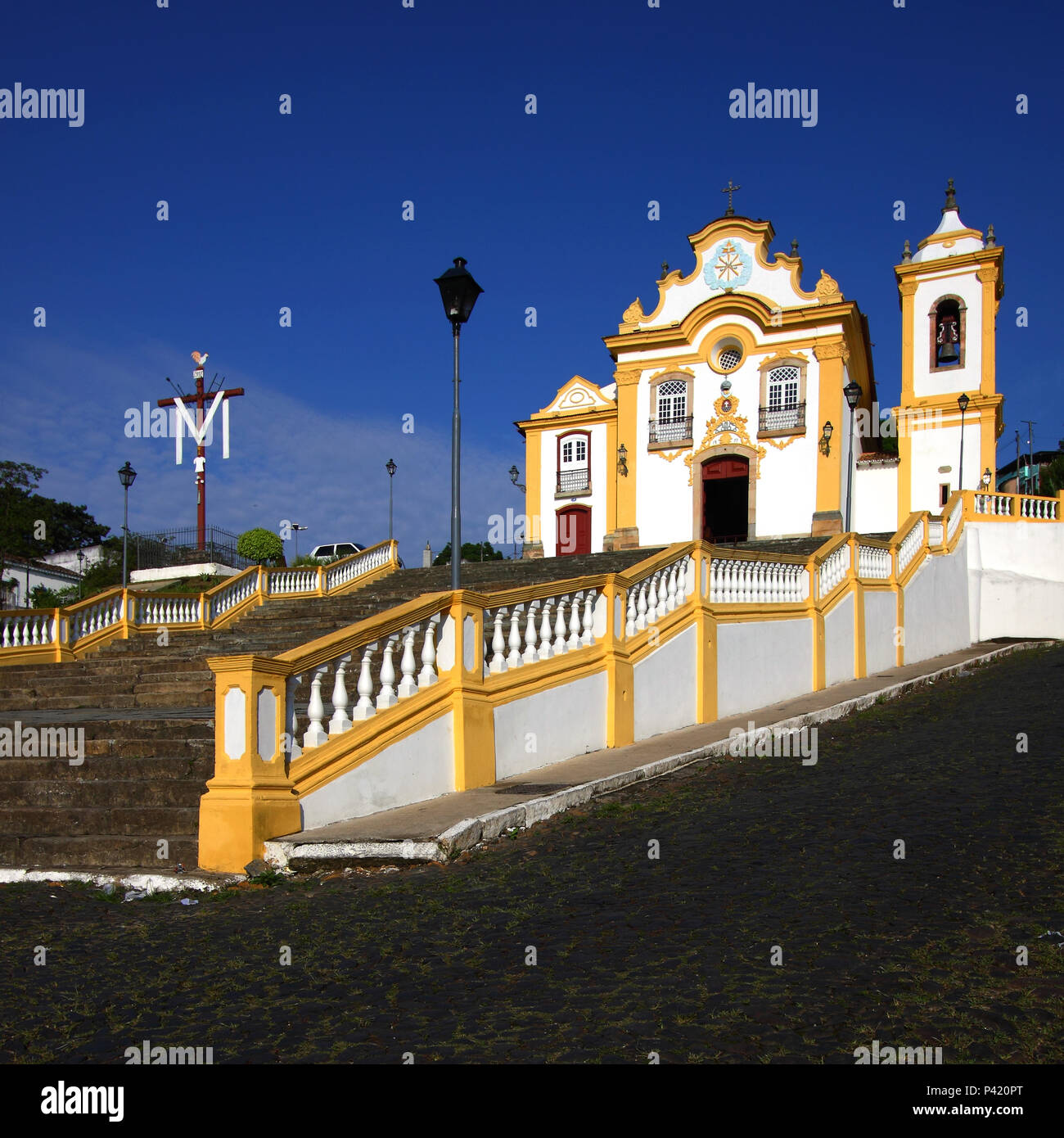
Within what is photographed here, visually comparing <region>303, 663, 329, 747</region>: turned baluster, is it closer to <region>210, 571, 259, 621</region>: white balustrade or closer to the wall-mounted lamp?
<region>210, 571, 259, 621</region>: white balustrade

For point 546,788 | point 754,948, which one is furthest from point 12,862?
point 754,948

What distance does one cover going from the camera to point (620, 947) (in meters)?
4.61

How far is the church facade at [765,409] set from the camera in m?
28.9

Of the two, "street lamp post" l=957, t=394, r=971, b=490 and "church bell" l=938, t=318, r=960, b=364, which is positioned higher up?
"church bell" l=938, t=318, r=960, b=364

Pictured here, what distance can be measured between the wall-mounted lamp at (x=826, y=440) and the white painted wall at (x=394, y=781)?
2304 cm

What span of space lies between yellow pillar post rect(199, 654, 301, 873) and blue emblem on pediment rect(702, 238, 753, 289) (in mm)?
27511

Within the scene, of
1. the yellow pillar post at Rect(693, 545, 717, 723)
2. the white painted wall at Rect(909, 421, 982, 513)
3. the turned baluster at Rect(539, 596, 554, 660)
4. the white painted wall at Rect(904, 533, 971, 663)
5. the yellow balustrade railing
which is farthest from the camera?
the white painted wall at Rect(909, 421, 982, 513)

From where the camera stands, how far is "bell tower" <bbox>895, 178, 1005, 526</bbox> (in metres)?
28.5

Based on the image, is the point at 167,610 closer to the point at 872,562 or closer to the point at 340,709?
the point at 872,562

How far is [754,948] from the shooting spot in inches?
176

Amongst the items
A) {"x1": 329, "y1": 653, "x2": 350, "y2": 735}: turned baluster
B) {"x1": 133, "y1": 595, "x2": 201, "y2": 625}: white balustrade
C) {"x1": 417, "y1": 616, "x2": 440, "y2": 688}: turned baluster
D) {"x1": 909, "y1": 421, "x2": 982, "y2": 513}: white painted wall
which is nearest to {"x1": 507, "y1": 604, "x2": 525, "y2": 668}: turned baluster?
{"x1": 417, "y1": 616, "x2": 440, "y2": 688}: turned baluster

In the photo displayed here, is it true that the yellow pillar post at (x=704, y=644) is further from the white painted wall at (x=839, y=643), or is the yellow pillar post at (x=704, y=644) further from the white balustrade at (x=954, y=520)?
the white balustrade at (x=954, y=520)

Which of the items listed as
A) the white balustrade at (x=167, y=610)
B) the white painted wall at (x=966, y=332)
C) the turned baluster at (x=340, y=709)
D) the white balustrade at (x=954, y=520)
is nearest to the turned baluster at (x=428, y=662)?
the turned baluster at (x=340, y=709)

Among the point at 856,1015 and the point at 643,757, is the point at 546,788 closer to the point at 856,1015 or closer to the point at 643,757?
the point at 643,757
